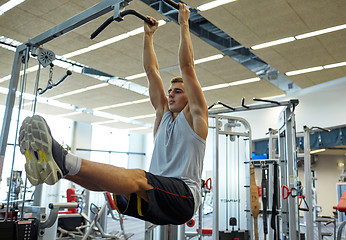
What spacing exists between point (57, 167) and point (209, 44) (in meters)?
4.98

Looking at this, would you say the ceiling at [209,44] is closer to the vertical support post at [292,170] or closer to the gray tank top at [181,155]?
the vertical support post at [292,170]

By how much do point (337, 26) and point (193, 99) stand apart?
4.47 metres

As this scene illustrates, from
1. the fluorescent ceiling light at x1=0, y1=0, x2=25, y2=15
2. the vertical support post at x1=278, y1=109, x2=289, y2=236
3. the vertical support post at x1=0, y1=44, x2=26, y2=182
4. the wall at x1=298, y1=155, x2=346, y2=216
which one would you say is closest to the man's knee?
the vertical support post at x1=0, y1=44, x2=26, y2=182

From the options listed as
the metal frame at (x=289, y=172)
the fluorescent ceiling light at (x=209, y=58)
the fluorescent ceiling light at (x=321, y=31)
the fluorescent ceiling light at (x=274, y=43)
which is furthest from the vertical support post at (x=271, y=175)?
the fluorescent ceiling light at (x=209, y=58)

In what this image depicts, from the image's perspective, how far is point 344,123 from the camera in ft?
24.0

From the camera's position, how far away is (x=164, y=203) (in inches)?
57.7

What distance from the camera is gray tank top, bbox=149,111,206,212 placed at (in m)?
1.62

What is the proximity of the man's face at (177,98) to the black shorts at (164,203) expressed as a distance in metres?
0.49

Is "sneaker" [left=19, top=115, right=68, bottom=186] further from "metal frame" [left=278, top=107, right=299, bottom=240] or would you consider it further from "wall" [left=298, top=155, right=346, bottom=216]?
"wall" [left=298, top=155, right=346, bottom=216]

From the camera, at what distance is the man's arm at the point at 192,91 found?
5.55ft

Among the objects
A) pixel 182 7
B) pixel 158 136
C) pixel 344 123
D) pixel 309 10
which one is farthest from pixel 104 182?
pixel 344 123

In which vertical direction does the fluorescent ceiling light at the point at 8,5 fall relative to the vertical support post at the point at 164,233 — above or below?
above

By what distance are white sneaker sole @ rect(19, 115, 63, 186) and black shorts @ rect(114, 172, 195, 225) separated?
1.37 ft

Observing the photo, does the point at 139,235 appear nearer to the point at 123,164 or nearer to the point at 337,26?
the point at 337,26
